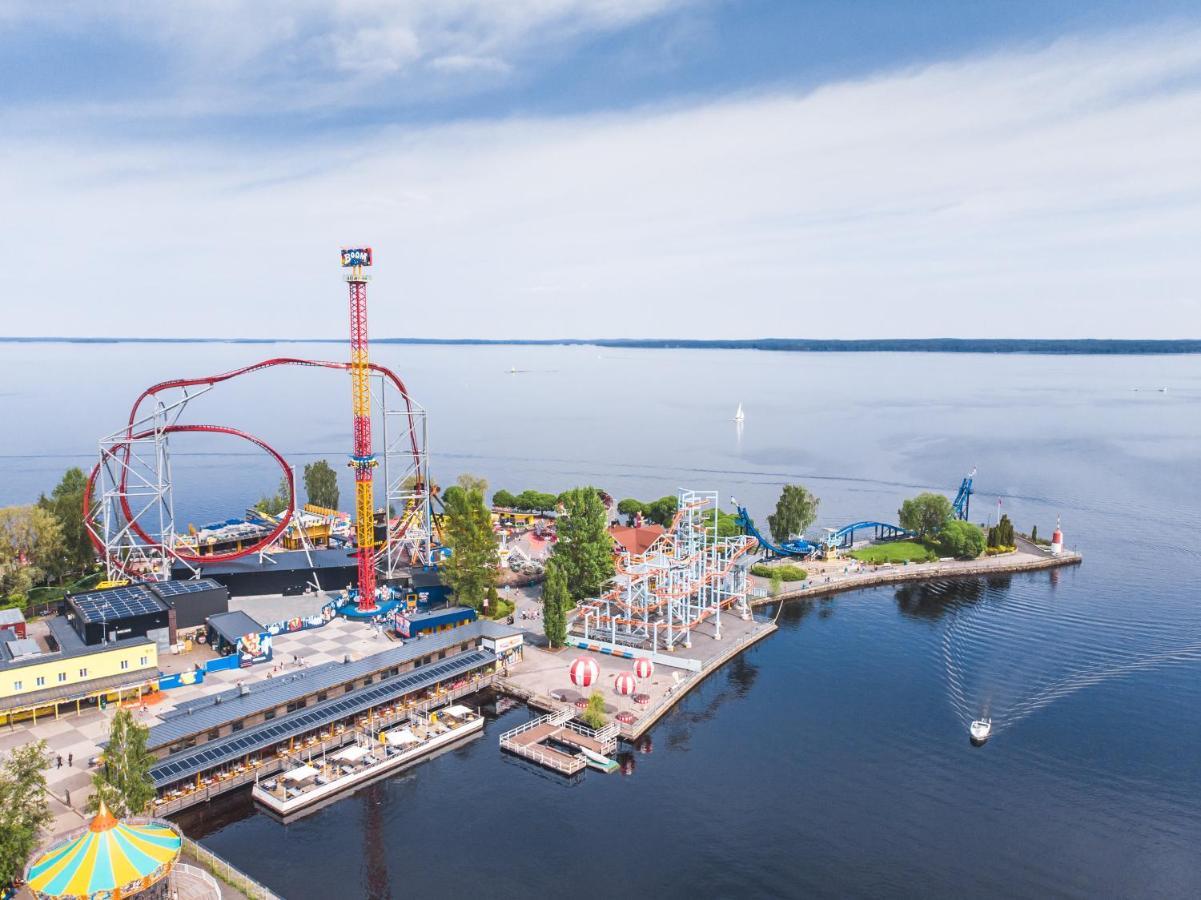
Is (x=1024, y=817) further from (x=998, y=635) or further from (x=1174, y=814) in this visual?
(x=998, y=635)

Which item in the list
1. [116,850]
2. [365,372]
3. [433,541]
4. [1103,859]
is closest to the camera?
[116,850]

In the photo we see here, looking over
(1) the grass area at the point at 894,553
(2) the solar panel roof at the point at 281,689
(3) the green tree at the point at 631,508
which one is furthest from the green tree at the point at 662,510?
(2) the solar panel roof at the point at 281,689

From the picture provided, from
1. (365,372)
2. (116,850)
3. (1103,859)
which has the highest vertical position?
(365,372)

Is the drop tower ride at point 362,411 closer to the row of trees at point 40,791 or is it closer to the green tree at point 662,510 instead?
the row of trees at point 40,791

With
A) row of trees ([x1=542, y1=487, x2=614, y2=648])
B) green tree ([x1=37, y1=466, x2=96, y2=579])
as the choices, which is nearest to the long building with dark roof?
row of trees ([x1=542, y1=487, x2=614, y2=648])

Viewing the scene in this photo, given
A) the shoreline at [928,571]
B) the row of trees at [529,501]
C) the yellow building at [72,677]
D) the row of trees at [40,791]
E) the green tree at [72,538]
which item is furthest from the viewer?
the row of trees at [529,501]

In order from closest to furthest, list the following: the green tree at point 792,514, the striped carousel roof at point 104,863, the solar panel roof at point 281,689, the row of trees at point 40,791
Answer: the striped carousel roof at point 104,863 → the row of trees at point 40,791 → the solar panel roof at point 281,689 → the green tree at point 792,514

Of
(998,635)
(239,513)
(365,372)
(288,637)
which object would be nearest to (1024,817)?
(998,635)
